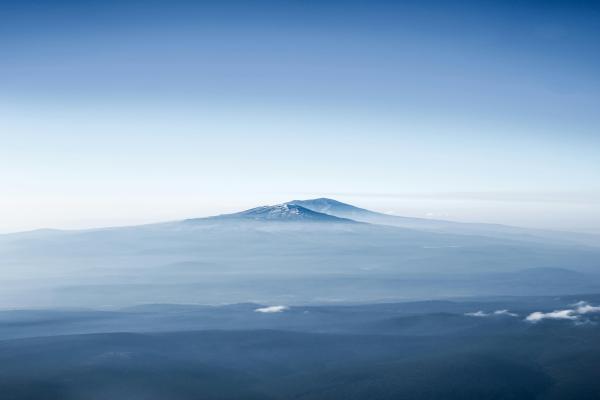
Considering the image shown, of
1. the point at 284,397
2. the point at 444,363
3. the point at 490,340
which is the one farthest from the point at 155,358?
the point at 490,340

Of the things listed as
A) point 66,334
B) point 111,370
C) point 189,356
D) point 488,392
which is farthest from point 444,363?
point 66,334

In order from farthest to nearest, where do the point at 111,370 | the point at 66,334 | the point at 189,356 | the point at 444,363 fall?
the point at 66,334, the point at 189,356, the point at 444,363, the point at 111,370

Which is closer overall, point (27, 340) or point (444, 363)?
point (444, 363)

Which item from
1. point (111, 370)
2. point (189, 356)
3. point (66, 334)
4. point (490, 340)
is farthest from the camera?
point (66, 334)

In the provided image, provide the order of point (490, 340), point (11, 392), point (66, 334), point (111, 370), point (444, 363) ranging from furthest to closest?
point (66, 334), point (490, 340), point (444, 363), point (111, 370), point (11, 392)

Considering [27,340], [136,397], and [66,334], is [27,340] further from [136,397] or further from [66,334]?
[136,397]

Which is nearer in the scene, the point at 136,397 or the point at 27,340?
the point at 136,397

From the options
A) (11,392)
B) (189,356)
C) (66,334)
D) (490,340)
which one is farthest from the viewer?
(66,334)

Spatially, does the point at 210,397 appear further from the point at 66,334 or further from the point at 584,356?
the point at 584,356
